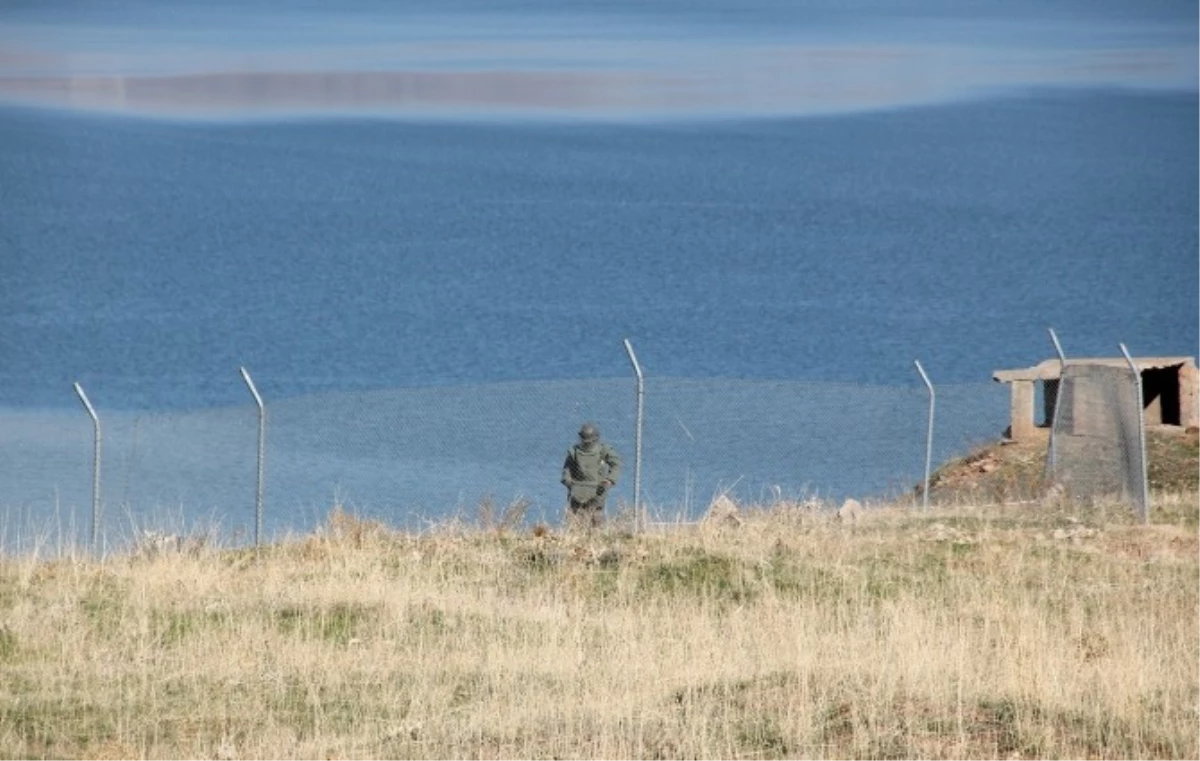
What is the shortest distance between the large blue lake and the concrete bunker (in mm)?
2362

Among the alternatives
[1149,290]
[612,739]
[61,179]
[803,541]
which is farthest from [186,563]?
[61,179]

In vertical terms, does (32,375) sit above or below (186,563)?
above

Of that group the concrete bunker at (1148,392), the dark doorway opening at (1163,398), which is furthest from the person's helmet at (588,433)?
the dark doorway opening at (1163,398)

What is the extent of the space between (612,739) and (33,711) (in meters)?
3.59

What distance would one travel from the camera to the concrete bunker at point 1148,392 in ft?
97.5

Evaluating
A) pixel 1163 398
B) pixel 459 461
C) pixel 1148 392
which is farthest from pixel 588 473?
pixel 1148 392

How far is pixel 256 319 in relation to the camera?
79812 mm

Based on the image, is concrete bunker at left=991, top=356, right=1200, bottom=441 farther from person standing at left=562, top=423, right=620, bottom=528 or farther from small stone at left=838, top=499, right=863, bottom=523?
person standing at left=562, top=423, right=620, bottom=528

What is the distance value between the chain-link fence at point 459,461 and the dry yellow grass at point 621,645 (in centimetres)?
745

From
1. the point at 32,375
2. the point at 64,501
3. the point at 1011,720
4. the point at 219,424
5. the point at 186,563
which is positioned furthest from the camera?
the point at 32,375

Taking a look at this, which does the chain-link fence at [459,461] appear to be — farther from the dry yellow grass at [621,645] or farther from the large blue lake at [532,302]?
the dry yellow grass at [621,645]

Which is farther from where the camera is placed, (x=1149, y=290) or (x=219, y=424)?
(x=1149, y=290)

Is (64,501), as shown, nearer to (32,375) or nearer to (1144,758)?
(1144,758)

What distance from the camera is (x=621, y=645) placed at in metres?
15.2
